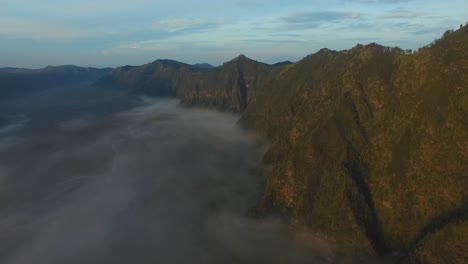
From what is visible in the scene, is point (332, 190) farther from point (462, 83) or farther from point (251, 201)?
point (462, 83)

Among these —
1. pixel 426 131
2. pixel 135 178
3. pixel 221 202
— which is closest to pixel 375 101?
pixel 426 131

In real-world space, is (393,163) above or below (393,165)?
above

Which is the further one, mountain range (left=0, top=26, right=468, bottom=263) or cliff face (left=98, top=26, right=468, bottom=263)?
cliff face (left=98, top=26, right=468, bottom=263)

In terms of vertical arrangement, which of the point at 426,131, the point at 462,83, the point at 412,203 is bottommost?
the point at 412,203

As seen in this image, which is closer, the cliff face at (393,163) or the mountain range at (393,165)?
the mountain range at (393,165)

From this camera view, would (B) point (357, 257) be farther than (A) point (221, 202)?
No

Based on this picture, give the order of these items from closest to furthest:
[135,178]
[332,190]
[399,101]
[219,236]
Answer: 1. [219,236]
2. [332,190]
3. [399,101]
4. [135,178]

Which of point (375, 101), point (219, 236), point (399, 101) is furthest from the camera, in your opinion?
point (375, 101)

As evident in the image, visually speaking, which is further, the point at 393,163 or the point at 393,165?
the point at 393,163
